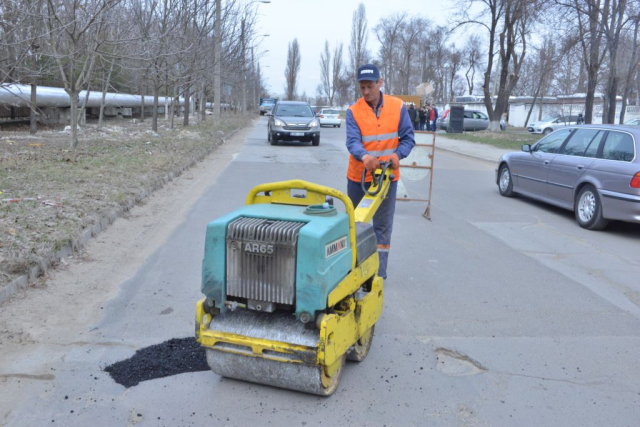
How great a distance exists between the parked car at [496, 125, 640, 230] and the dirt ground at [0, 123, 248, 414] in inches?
246

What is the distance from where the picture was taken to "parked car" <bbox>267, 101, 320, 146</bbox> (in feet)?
76.1

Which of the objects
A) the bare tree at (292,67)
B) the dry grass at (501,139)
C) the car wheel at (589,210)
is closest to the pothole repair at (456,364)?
the car wheel at (589,210)

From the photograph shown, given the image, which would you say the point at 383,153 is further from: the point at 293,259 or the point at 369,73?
the point at 293,259

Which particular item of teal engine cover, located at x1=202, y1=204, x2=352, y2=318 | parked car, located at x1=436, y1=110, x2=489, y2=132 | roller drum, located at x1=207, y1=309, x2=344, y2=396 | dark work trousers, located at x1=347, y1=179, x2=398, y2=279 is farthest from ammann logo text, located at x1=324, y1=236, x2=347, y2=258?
parked car, located at x1=436, y1=110, x2=489, y2=132

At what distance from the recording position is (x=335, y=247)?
3.44 metres

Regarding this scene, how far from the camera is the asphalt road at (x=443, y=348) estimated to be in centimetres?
344

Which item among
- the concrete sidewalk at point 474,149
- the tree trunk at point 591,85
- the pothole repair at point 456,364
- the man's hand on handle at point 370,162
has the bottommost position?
the pothole repair at point 456,364

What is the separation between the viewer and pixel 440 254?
23.4 feet

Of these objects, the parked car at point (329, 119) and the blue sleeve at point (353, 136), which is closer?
the blue sleeve at point (353, 136)

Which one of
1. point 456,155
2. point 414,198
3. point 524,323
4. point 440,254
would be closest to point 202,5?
point 456,155

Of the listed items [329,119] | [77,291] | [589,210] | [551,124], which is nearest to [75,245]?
[77,291]

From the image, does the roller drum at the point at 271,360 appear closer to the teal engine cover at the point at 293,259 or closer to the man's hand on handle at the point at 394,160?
the teal engine cover at the point at 293,259

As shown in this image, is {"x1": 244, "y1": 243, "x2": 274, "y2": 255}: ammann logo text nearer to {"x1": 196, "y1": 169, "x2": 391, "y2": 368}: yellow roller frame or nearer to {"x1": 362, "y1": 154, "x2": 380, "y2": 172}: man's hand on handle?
{"x1": 196, "y1": 169, "x2": 391, "y2": 368}: yellow roller frame

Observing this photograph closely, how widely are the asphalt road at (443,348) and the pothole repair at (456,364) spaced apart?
14 mm
